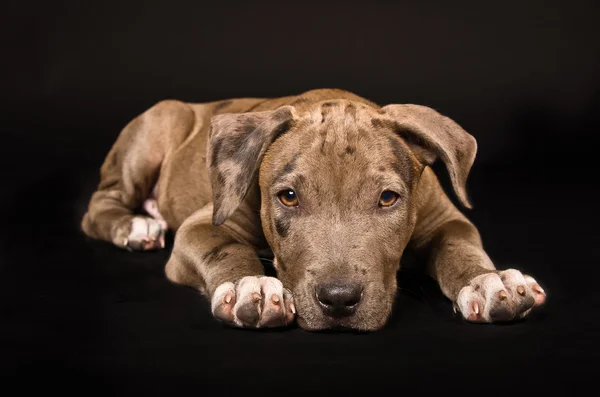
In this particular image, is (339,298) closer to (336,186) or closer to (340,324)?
(340,324)

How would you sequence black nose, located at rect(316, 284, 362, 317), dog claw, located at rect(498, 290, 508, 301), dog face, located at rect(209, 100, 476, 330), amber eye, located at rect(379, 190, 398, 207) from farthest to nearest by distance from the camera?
amber eye, located at rect(379, 190, 398, 207)
dog claw, located at rect(498, 290, 508, 301)
dog face, located at rect(209, 100, 476, 330)
black nose, located at rect(316, 284, 362, 317)

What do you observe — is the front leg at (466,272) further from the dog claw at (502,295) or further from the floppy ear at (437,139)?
the floppy ear at (437,139)

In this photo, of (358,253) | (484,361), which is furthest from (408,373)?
(358,253)

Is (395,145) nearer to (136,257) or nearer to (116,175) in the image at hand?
(136,257)

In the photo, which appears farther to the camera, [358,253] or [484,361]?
[358,253]

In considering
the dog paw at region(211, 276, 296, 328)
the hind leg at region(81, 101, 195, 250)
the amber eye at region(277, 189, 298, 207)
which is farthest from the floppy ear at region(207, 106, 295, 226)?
the hind leg at region(81, 101, 195, 250)

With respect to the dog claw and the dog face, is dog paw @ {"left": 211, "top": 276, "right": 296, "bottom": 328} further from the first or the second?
the dog claw
